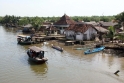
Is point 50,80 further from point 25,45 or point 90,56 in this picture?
point 25,45

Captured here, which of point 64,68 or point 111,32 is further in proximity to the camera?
point 111,32

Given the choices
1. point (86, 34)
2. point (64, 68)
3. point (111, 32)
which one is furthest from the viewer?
point (86, 34)

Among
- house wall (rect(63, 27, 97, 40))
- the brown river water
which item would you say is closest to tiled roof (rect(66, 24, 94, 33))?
house wall (rect(63, 27, 97, 40))

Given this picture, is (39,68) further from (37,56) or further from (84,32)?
(84,32)

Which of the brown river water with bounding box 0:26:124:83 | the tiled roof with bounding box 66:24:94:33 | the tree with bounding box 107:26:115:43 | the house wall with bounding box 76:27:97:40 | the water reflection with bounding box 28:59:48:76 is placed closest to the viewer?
the brown river water with bounding box 0:26:124:83

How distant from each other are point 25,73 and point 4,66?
4.32 m

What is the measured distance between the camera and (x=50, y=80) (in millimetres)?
21703

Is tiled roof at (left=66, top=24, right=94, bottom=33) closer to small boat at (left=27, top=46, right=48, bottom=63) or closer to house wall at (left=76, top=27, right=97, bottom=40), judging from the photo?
house wall at (left=76, top=27, right=97, bottom=40)

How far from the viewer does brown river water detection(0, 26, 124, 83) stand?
21906 mm

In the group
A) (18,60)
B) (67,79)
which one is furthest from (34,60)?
(67,79)

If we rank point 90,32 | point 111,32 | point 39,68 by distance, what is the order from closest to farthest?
point 39,68, point 111,32, point 90,32

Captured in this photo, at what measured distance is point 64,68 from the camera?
25906mm

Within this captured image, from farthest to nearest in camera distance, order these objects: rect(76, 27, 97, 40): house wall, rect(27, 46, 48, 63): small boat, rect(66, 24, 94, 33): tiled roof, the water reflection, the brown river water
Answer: rect(76, 27, 97, 40): house wall < rect(66, 24, 94, 33): tiled roof < rect(27, 46, 48, 63): small boat < the water reflection < the brown river water

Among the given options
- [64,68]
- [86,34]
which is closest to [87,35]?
[86,34]
